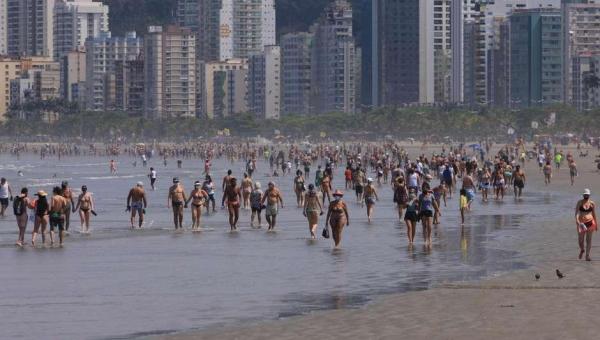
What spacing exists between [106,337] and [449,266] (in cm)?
990

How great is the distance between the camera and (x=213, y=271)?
2725 cm

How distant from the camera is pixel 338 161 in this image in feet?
373

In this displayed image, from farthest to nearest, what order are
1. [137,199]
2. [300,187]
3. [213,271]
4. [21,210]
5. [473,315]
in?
1. [300,187]
2. [137,199]
3. [21,210]
4. [213,271]
5. [473,315]

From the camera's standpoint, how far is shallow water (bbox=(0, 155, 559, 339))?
20891 mm

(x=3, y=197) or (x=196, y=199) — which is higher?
(x=196, y=199)

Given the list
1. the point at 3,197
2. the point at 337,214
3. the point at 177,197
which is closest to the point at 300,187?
the point at 3,197

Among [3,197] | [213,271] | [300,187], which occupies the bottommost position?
[213,271]

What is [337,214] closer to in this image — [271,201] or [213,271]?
[213,271]

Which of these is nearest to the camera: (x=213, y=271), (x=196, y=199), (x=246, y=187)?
(x=213, y=271)

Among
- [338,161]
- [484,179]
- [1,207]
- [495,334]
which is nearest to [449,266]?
[495,334]

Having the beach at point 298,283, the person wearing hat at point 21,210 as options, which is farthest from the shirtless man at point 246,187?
the person wearing hat at point 21,210

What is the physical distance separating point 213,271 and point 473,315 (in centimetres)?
838

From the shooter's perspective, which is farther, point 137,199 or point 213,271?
point 137,199

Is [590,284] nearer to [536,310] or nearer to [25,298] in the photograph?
[536,310]
